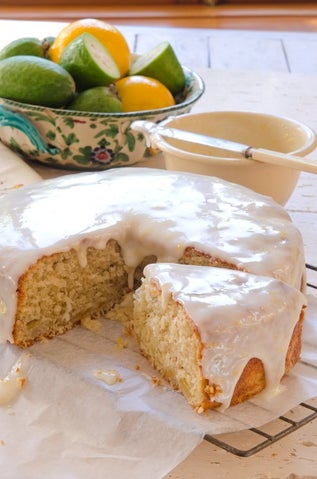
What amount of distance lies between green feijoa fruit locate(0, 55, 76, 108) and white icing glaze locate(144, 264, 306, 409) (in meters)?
0.56

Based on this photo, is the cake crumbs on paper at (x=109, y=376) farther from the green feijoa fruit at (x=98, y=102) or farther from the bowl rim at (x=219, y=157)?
the green feijoa fruit at (x=98, y=102)

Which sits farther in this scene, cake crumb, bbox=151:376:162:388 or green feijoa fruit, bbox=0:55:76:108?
green feijoa fruit, bbox=0:55:76:108

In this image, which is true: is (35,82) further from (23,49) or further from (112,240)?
(112,240)

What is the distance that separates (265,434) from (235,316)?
0.45ft

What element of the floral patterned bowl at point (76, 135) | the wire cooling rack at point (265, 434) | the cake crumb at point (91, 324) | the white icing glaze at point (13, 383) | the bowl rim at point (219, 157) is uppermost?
the bowl rim at point (219, 157)

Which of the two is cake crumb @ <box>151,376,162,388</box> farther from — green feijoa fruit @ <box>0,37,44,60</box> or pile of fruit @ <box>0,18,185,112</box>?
green feijoa fruit @ <box>0,37,44,60</box>

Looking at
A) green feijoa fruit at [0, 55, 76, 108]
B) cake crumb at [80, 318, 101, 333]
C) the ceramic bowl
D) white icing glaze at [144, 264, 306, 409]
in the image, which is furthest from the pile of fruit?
white icing glaze at [144, 264, 306, 409]

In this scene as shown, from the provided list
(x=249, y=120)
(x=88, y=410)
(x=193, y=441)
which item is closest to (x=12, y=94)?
(x=249, y=120)

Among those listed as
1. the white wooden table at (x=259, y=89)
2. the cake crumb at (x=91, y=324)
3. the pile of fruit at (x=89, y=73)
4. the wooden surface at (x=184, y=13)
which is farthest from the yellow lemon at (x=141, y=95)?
the wooden surface at (x=184, y=13)

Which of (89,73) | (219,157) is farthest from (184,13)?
(219,157)

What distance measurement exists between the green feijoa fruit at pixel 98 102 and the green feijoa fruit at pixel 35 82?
0.02 meters

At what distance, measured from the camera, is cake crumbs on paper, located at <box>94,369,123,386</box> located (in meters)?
1.09

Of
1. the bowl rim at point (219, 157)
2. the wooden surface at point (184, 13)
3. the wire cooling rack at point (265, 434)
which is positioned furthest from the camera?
the wooden surface at point (184, 13)

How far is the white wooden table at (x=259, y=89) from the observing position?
994 millimetres
